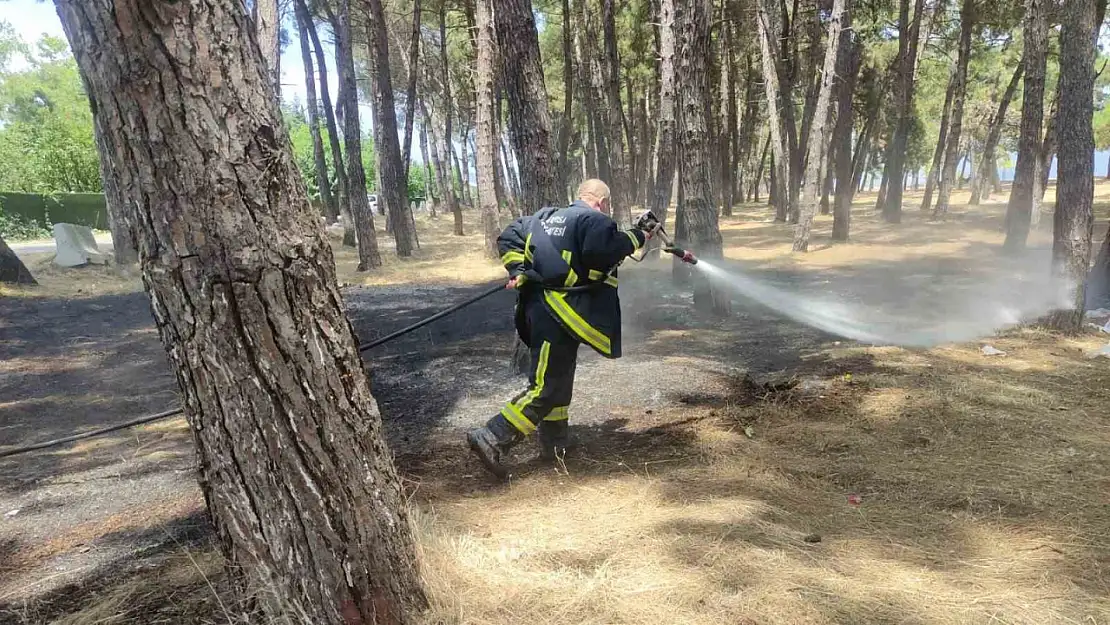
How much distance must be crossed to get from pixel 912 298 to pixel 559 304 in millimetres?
7861

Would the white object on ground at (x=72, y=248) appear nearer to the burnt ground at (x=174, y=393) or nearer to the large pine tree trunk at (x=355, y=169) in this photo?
the burnt ground at (x=174, y=393)

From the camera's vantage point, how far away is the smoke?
7145 mm

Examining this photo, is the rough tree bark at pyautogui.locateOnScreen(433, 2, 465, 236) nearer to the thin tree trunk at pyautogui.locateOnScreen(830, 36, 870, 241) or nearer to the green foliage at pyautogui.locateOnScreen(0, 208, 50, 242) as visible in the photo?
the thin tree trunk at pyautogui.locateOnScreen(830, 36, 870, 241)

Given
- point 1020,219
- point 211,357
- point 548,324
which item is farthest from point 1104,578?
point 1020,219

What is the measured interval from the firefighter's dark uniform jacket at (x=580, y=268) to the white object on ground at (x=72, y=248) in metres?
13.8

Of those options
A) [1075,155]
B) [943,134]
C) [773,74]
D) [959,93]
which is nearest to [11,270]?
[1075,155]

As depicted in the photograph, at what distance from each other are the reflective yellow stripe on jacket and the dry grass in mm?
842

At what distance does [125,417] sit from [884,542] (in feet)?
19.2

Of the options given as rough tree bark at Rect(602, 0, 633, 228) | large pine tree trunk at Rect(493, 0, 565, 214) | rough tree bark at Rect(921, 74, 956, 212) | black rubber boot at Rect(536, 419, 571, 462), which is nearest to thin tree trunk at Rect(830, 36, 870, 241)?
rough tree bark at Rect(921, 74, 956, 212)

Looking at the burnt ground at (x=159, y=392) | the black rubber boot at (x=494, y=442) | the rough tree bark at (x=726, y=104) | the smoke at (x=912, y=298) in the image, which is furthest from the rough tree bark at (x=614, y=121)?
the black rubber boot at (x=494, y=442)

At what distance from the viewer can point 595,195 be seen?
12.7 feet

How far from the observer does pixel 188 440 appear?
4.76 metres

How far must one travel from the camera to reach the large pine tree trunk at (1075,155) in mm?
6566

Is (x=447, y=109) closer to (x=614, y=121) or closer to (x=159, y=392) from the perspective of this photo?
(x=614, y=121)
